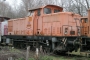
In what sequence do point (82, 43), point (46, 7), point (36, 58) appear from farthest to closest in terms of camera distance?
point (46, 7) < point (82, 43) < point (36, 58)

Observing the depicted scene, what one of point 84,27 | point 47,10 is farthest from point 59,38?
point 47,10

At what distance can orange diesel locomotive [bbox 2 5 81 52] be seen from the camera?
14.1m

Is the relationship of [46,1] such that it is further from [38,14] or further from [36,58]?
[36,58]

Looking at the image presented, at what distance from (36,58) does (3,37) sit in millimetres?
13129

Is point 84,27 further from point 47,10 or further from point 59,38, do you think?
point 47,10

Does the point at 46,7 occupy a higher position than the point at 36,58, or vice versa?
the point at 46,7

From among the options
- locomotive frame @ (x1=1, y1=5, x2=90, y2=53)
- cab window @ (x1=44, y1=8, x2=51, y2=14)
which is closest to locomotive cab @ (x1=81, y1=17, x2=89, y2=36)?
locomotive frame @ (x1=1, y1=5, x2=90, y2=53)

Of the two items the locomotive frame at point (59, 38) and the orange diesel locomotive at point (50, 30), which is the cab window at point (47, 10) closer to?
the orange diesel locomotive at point (50, 30)

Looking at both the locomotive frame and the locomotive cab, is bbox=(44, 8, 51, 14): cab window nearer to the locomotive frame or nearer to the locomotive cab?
the locomotive frame

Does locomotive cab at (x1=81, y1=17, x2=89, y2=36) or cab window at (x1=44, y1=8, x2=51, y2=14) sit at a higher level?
cab window at (x1=44, y1=8, x2=51, y2=14)

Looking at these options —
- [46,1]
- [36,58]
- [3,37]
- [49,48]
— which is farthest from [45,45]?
[46,1]

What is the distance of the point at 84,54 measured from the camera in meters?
13.5

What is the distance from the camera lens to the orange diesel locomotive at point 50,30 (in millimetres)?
14102

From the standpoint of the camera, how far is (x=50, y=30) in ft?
50.2
